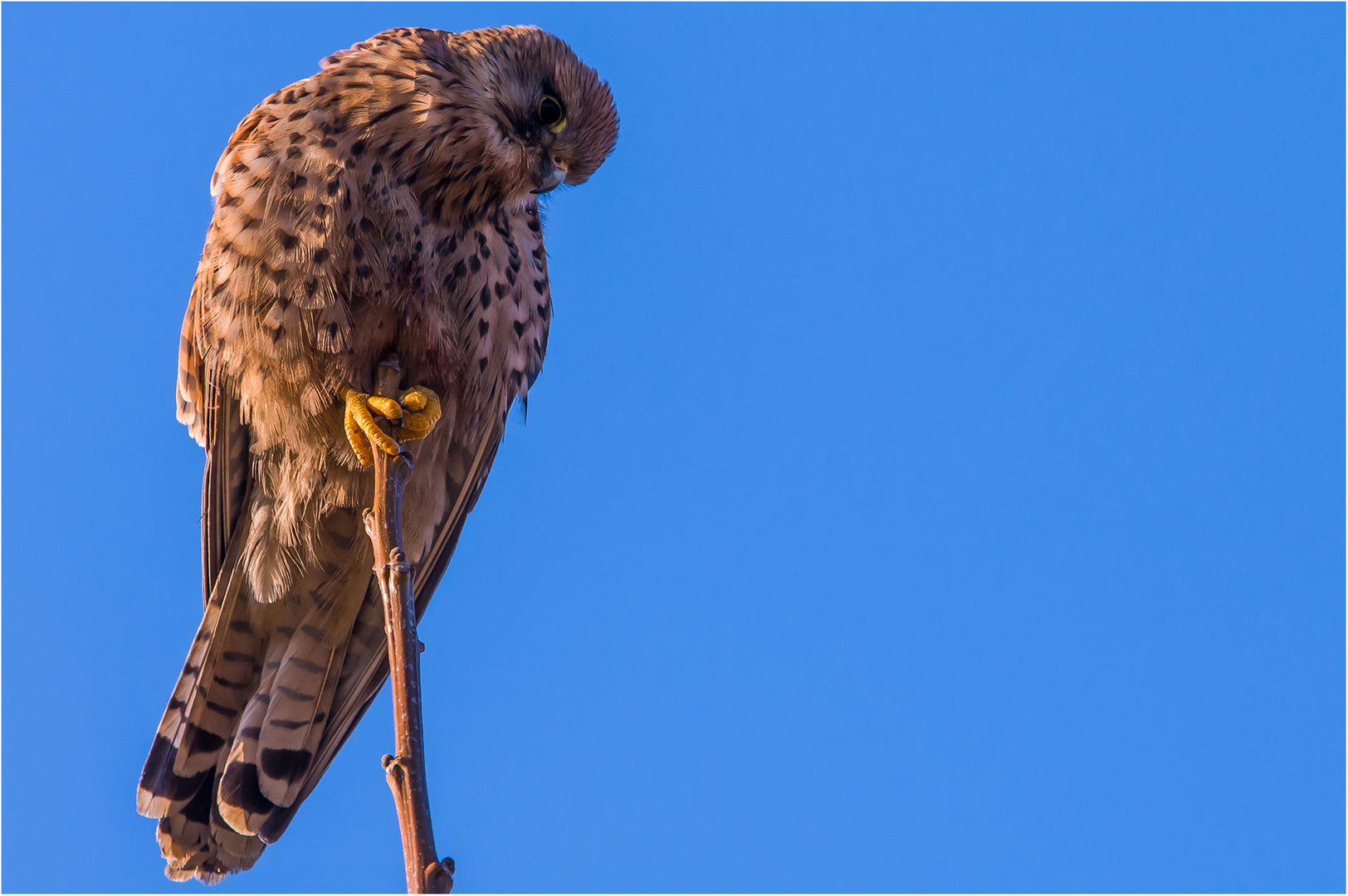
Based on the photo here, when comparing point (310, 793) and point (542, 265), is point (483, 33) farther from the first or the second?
point (310, 793)

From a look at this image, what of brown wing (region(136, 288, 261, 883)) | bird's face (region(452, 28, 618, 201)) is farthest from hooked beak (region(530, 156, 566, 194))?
brown wing (region(136, 288, 261, 883))

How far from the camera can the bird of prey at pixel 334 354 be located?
10.4ft

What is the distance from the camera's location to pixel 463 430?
11.8 ft

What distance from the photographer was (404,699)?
195 cm

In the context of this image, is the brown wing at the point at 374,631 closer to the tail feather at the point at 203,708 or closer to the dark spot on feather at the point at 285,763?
the dark spot on feather at the point at 285,763

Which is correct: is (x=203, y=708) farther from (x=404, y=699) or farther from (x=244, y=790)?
(x=404, y=699)

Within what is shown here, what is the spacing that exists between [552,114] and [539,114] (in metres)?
0.05

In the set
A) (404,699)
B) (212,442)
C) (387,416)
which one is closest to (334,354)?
(387,416)

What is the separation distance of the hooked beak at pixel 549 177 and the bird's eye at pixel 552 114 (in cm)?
10

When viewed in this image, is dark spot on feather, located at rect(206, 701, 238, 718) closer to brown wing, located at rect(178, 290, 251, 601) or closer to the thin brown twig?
brown wing, located at rect(178, 290, 251, 601)

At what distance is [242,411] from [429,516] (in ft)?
2.07

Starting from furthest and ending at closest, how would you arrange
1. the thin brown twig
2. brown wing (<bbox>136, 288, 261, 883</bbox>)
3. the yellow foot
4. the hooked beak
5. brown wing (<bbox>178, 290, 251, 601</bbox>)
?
the hooked beak, brown wing (<bbox>178, 290, 251, 601</bbox>), brown wing (<bbox>136, 288, 261, 883</bbox>), the yellow foot, the thin brown twig

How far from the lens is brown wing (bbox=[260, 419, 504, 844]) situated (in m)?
3.47

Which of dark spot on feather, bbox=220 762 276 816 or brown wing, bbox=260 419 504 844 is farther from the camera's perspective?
brown wing, bbox=260 419 504 844
